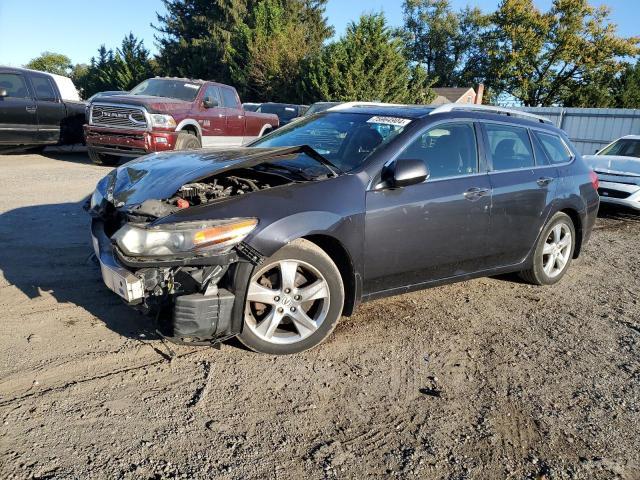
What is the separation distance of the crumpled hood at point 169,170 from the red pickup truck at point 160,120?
A: 589 centimetres

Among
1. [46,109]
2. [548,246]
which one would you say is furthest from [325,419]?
[46,109]

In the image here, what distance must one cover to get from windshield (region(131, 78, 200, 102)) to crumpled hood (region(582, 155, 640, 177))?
836 centimetres

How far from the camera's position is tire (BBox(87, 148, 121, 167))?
444 inches

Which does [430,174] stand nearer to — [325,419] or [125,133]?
[325,419]

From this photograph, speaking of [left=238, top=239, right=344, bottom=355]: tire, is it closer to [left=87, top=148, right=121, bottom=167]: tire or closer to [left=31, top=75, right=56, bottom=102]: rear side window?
[left=87, top=148, right=121, bottom=167]: tire

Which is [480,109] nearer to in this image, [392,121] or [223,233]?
[392,121]

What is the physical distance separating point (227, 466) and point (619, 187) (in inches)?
357

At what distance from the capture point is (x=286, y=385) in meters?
3.17

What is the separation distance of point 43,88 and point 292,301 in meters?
11.5

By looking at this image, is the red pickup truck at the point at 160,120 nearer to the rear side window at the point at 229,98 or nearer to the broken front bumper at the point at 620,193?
the rear side window at the point at 229,98

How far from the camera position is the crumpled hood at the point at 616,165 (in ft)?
30.7

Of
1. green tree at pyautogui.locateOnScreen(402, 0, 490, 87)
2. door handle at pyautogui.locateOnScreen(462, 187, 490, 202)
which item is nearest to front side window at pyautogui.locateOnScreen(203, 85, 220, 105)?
door handle at pyautogui.locateOnScreen(462, 187, 490, 202)

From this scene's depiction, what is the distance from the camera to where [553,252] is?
523 centimetres

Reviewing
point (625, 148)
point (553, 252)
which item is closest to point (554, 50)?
point (625, 148)
